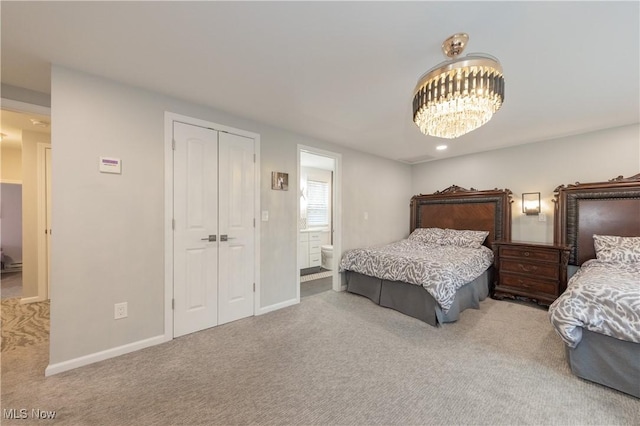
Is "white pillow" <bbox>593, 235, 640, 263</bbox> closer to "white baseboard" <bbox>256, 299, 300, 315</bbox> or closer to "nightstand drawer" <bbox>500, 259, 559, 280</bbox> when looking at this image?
"nightstand drawer" <bbox>500, 259, 559, 280</bbox>

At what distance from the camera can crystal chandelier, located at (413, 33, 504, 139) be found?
142 centimetres

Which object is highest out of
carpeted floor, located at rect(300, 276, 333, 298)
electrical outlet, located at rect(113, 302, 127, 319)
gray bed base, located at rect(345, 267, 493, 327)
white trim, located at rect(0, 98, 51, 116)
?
white trim, located at rect(0, 98, 51, 116)

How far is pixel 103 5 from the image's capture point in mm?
1380

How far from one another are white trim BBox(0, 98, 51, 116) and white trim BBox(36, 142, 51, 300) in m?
1.76

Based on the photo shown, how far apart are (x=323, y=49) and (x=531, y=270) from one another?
3788mm

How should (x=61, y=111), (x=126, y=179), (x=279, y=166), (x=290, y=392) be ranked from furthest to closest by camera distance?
1. (x=279, y=166)
2. (x=126, y=179)
3. (x=61, y=111)
4. (x=290, y=392)

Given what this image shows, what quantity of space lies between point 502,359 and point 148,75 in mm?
3832

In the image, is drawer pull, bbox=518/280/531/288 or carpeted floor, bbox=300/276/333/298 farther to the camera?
carpeted floor, bbox=300/276/333/298

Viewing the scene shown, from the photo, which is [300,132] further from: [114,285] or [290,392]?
[290,392]

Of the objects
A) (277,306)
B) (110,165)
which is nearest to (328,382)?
(277,306)

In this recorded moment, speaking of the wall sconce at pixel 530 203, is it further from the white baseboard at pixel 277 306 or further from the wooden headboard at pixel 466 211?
the white baseboard at pixel 277 306

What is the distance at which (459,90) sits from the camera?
4.67 ft

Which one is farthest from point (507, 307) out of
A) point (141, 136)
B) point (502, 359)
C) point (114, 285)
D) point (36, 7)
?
point (36, 7)

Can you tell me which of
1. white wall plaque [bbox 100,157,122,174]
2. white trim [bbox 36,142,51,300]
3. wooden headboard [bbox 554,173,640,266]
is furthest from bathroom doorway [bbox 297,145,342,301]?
white trim [bbox 36,142,51,300]
